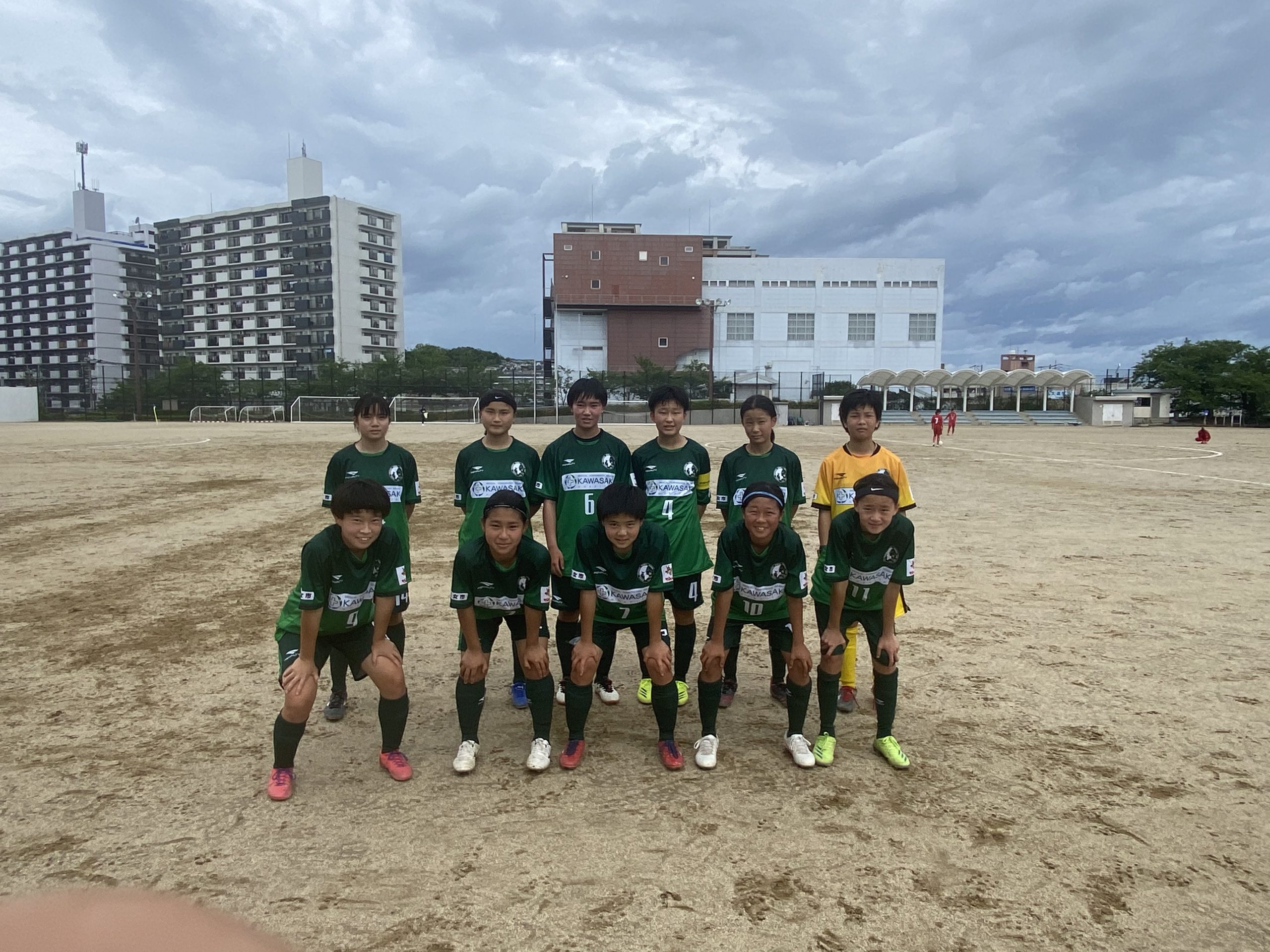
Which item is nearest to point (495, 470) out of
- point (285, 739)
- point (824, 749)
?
point (285, 739)

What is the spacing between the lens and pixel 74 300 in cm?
8488

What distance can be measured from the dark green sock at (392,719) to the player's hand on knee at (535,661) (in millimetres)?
573

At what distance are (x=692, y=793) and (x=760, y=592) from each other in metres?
1.00

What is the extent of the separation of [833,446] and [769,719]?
21.5 metres

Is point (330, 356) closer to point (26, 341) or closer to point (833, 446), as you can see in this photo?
point (26, 341)

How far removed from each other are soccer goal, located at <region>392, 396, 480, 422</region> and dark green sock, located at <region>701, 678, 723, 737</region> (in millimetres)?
41034

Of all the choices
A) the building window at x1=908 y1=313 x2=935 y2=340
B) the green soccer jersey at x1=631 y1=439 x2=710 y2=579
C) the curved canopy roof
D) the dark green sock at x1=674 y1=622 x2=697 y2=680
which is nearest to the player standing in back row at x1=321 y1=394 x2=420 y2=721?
the green soccer jersey at x1=631 y1=439 x2=710 y2=579

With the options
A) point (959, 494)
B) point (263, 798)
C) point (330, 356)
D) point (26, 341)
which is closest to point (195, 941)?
point (263, 798)

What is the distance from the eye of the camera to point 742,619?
3871 mm

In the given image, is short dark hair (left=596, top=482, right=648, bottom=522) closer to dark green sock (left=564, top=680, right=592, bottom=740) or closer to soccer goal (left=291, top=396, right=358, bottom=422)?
dark green sock (left=564, top=680, right=592, bottom=740)

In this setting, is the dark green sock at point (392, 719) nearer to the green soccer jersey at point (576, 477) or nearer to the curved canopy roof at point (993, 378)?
the green soccer jersey at point (576, 477)

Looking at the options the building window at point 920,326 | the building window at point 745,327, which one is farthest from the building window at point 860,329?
the building window at point 745,327

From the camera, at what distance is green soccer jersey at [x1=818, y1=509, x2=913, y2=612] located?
11.7 ft

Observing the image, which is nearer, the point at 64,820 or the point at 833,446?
the point at 64,820
